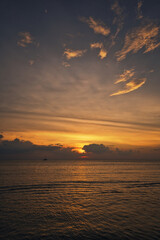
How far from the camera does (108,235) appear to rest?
1551 centimetres

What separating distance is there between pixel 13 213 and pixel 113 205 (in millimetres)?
15062

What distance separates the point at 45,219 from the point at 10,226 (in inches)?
160

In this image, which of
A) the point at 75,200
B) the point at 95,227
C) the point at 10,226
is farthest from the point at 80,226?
the point at 75,200

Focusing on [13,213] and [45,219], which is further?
[13,213]

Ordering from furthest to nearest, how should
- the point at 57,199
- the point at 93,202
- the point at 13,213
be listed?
the point at 57,199
the point at 93,202
the point at 13,213

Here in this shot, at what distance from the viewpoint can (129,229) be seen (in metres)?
16.8

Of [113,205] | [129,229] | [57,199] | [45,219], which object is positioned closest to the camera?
[129,229]

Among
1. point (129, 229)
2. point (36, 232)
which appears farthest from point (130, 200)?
point (36, 232)

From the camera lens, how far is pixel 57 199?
29547mm

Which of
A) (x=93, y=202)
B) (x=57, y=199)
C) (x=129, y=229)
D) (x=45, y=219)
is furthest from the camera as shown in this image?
(x=57, y=199)

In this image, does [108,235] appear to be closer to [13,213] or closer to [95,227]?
[95,227]

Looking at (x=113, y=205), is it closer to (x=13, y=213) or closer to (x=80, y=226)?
(x=80, y=226)

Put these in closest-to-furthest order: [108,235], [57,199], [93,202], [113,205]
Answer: [108,235] < [113,205] < [93,202] < [57,199]

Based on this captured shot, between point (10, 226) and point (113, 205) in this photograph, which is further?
point (113, 205)
